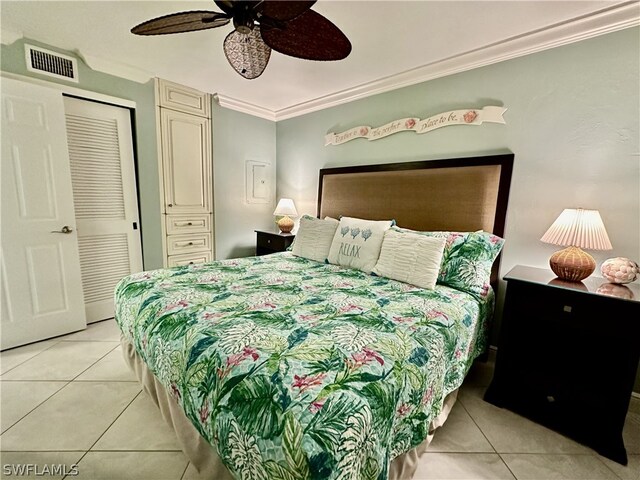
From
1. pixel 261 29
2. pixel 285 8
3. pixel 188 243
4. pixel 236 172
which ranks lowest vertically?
pixel 188 243

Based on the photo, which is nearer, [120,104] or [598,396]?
[598,396]

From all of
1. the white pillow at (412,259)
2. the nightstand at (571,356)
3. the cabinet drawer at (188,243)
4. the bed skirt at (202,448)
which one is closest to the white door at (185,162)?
the cabinet drawer at (188,243)

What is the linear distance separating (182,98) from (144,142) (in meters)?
0.68

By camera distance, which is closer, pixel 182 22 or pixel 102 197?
pixel 182 22

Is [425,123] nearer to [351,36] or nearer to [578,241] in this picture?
[351,36]

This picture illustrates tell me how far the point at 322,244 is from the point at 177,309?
4.79ft

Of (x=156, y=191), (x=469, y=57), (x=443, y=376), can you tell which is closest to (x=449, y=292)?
(x=443, y=376)

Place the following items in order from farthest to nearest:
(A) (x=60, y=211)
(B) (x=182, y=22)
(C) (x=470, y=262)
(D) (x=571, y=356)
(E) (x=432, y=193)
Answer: (E) (x=432, y=193) < (A) (x=60, y=211) < (C) (x=470, y=262) < (D) (x=571, y=356) < (B) (x=182, y=22)

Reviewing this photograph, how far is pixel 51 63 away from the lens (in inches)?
93.0

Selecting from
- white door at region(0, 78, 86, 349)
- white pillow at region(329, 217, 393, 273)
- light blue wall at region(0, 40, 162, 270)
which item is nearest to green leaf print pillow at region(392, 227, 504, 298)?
white pillow at region(329, 217, 393, 273)

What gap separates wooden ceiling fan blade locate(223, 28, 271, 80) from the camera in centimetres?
148

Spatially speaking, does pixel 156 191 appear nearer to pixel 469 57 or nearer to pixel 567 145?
pixel 469 57

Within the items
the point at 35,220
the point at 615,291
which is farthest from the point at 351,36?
the point at 35,220

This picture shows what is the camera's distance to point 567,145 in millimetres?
1957
